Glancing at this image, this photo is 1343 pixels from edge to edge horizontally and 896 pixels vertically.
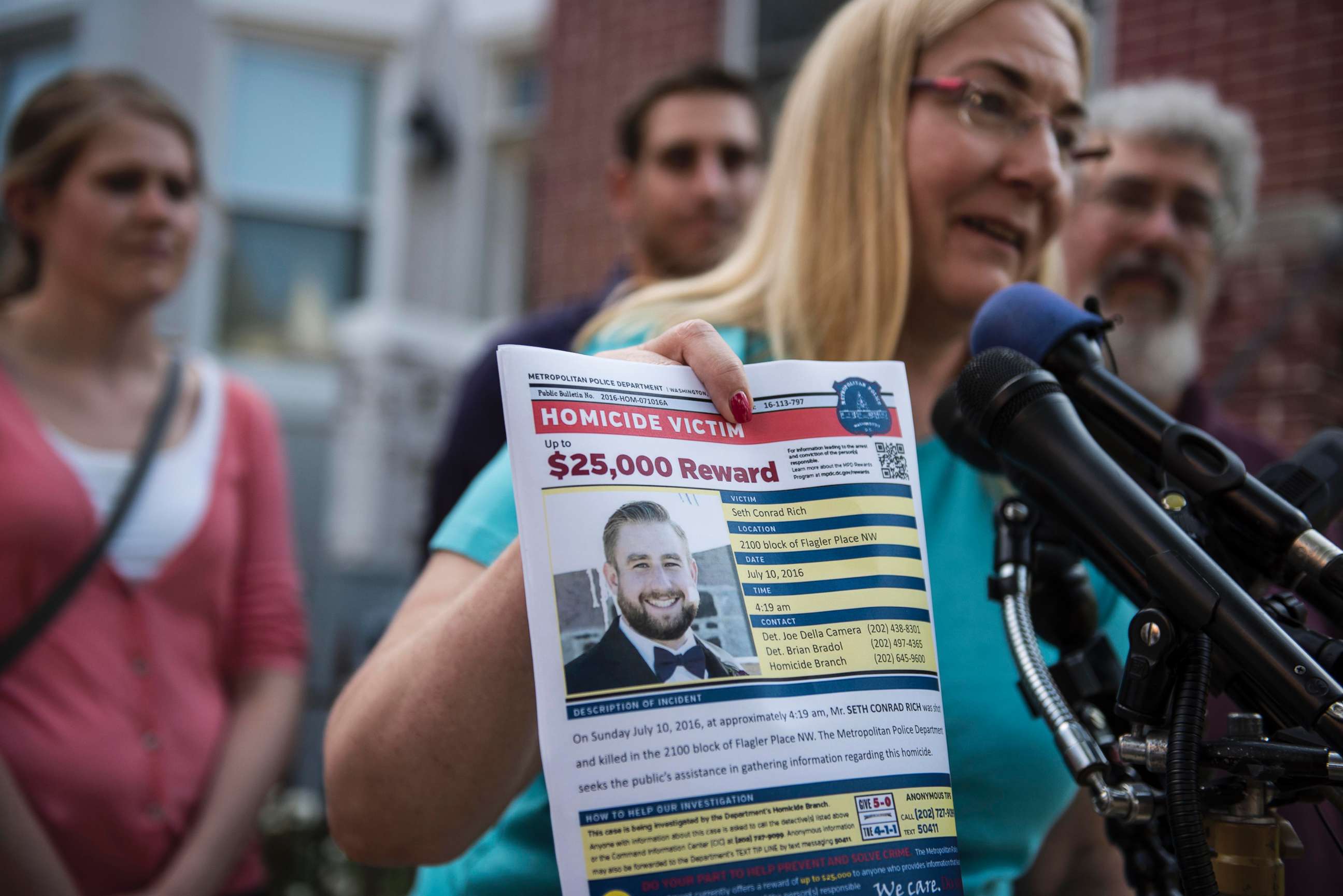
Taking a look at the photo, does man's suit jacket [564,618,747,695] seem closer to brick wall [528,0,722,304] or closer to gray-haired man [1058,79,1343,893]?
gray-haired man [1058,79,1343,893]

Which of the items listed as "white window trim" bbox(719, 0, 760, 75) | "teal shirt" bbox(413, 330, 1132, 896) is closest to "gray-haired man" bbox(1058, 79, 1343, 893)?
"teal shirt" bbox(413, 330, 1132, 896)

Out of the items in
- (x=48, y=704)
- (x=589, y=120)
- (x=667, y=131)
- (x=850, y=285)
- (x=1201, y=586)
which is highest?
(x=589, y=120)

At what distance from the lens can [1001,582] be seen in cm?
115

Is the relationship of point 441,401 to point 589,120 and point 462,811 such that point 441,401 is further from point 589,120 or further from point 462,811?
point 462,811

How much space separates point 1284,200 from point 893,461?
4.04 meters

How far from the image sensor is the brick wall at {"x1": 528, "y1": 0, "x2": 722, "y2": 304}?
6078mm

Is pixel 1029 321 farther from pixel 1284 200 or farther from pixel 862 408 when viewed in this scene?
pixel 1284 200

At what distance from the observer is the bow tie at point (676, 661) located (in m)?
0.95

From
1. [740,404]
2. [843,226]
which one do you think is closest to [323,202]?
[843,226]

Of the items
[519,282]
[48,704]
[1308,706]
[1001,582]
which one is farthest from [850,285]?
[519,282]

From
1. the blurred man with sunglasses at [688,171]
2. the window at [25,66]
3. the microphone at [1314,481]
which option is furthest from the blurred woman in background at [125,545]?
the window at [25,66]

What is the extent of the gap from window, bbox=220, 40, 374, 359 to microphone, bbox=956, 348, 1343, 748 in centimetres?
783

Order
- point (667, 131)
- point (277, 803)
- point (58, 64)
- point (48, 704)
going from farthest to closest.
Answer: point (58, 64)
point (277, 803)
point (667, 131)
point (48, 704)

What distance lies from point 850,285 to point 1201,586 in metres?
0.79
